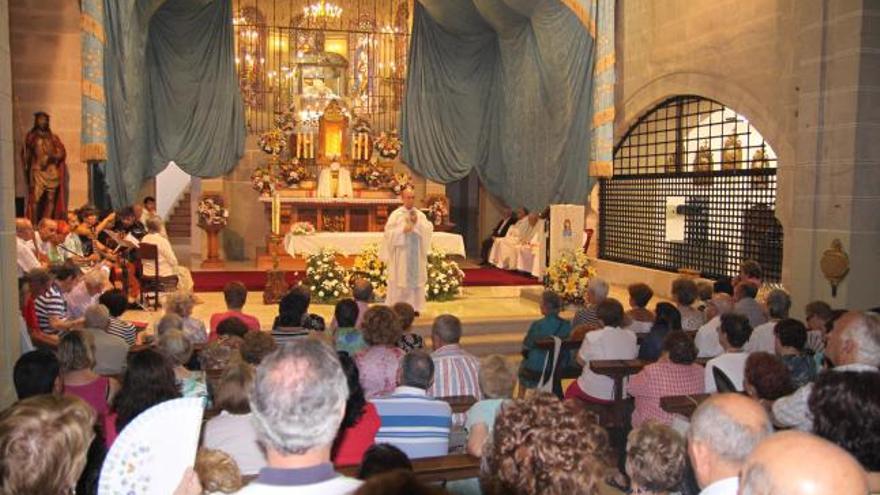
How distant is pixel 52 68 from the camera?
10617 mm

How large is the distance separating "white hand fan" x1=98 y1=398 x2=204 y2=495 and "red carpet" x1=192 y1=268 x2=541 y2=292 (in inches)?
350

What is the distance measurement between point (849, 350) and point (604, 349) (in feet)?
6.34

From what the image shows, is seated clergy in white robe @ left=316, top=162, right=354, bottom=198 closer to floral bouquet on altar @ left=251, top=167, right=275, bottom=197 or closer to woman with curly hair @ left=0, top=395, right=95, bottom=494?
floral bouquet on altar @ left=251, top=167, right=275, bottom=197

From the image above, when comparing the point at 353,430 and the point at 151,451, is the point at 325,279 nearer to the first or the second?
the point at 353,430

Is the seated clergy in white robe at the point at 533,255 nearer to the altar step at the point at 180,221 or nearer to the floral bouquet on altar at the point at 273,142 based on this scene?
the floral bouquet on altar at the point at 273,142

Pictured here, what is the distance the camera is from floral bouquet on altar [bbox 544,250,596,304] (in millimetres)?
9586

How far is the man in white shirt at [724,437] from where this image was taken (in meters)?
2.26

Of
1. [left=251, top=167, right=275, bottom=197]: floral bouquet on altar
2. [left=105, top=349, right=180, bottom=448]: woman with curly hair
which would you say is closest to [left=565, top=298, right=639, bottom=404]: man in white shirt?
[left=105, top=349, right=180, bottom=448]: woman with curly hair

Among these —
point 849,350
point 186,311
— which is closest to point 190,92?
point 186,311

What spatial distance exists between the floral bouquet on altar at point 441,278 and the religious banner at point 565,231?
1.43 m

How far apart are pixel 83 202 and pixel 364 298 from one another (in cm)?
626

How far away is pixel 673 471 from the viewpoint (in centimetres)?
274

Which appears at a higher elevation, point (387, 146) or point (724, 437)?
point (387, 146)

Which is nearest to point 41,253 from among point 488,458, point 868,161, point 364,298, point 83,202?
point 83,202
